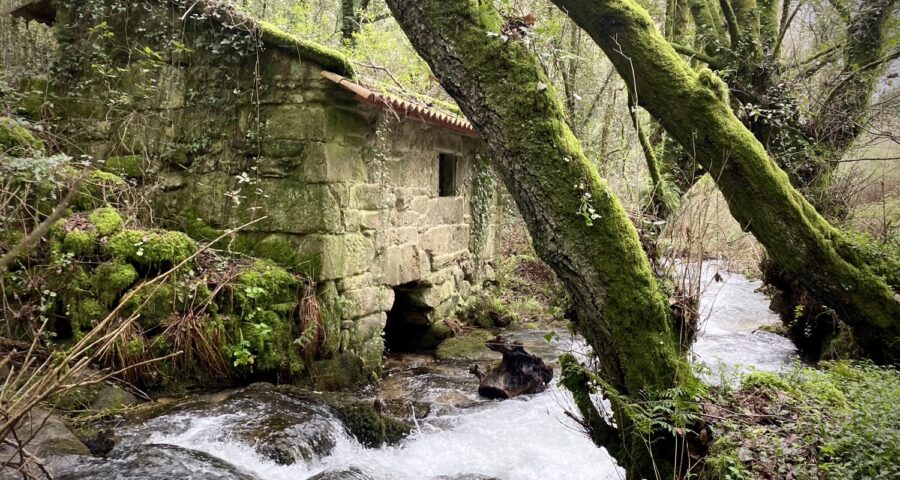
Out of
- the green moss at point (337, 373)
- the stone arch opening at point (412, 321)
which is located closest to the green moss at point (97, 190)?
the green moss at point (337, 373)

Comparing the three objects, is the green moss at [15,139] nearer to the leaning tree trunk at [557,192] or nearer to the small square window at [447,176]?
the leaning tree trunk at [557,192]

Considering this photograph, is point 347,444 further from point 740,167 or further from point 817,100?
point 817,100

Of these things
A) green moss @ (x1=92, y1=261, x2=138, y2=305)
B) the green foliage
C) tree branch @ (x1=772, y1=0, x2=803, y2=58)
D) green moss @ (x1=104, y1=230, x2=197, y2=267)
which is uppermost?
tree branch @ (x1=772, y1=0, x2=803, y2=58)

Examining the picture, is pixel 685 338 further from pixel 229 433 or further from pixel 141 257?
pixel 141 257

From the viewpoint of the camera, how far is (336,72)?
197 inches

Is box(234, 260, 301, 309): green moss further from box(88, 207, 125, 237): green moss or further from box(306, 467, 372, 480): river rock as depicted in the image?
box(306, 467, 372, 480): river rock

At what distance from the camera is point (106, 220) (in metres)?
4.63

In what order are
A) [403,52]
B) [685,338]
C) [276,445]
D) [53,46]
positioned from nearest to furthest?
1. [685,338]
2. [276,445]
3. [53,46]
4. [403,52]

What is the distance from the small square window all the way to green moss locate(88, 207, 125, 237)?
3.92 meters

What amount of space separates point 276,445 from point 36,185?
2.89 meters

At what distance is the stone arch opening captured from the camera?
7090mm

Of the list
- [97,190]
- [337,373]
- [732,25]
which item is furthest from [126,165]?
[732,25]

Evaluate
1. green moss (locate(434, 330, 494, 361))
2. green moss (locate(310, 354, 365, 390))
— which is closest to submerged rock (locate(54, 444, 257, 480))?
green moss (locate(310, 354, 365, 390))

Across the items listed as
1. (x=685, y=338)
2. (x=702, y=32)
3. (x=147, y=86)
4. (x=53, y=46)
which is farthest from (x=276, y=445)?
(x=702, y=32)
